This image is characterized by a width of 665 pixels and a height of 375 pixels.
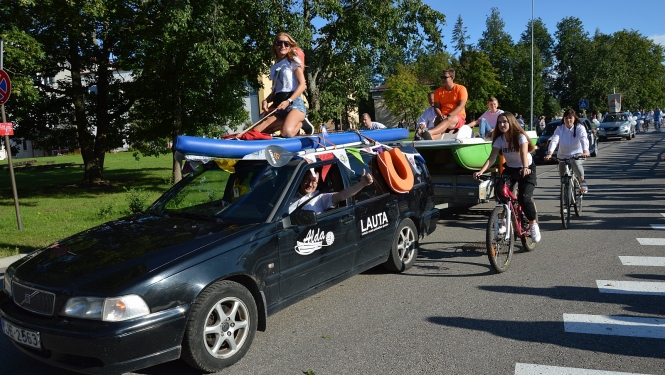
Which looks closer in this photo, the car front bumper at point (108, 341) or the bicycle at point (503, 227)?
the car front bumper at point (108, 341)

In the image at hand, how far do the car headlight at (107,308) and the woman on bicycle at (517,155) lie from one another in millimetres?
5004

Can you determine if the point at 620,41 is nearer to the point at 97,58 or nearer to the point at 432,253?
the point at 97,58

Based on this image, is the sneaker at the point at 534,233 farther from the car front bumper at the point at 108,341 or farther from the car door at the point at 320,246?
the car front bumper at the point at 108,341

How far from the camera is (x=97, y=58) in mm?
20250

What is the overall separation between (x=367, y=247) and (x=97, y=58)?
1756 centimetres

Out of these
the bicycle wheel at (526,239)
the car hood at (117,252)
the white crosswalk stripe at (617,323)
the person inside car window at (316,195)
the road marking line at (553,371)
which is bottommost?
the white crosswalk stripe at (617,323)

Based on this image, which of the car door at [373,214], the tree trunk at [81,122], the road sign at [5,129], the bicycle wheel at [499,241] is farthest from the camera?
the tree trunk at [81,122]

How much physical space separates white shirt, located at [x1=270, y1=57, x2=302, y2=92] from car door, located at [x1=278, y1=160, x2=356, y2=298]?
1.37m

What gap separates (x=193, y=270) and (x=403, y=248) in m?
3.36

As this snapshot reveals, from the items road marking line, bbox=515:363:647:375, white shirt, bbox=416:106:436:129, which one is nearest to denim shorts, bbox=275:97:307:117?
road marking line, bbox=515:363:647:375

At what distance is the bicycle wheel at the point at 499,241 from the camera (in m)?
6.65

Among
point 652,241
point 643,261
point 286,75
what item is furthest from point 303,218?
point 652,241

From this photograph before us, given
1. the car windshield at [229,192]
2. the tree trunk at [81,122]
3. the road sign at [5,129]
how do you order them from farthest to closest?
the tree trunk at [81,122], the road sign at [5,129], the car windshield at [229,192]

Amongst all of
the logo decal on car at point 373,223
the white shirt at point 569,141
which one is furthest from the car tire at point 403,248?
the white shirt at point 569,141
